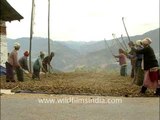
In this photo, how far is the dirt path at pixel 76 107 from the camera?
9.98 m

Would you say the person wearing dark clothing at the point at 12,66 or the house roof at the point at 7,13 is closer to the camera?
the person wearing dark clothing at the point at 12,66

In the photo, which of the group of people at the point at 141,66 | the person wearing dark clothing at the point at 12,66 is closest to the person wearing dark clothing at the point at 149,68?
the group of people at the point at 141,66

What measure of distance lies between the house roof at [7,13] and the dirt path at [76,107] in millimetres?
12527

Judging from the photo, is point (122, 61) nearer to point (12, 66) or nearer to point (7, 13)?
point (7, 13)

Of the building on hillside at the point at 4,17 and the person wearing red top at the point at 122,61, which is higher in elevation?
the building on hillside at the point at 4,17

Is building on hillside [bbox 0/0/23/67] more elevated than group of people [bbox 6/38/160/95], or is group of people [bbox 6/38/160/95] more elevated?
building on hillside [bbox 0/0/23/67]

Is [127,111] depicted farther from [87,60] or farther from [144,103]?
[87,60]

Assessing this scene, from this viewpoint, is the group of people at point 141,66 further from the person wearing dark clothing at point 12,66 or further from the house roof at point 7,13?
the house roof at point 7,13

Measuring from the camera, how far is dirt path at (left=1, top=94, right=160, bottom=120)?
9977 mm

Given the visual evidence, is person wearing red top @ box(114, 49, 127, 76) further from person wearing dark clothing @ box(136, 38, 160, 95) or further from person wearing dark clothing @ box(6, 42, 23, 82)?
person wearing dark clothing @ box(136, 38, 160, 95)

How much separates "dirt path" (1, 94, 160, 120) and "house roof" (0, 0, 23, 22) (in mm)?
12527

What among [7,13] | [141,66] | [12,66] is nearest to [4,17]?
[7,13]

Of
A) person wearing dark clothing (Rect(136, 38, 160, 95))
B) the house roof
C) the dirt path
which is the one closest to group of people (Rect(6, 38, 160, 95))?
person wearing dark clothing (Rect(136, 38, 160, 95))

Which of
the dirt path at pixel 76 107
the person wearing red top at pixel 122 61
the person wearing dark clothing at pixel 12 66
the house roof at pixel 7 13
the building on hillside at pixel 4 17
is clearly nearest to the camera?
the dirt path at pixel 76 107
